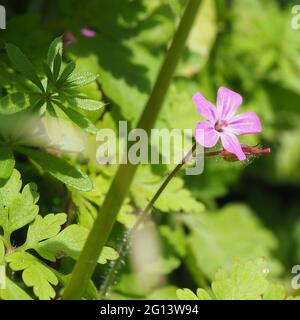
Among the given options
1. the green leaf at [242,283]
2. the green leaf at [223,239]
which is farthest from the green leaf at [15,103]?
the green leaf at [223,239]

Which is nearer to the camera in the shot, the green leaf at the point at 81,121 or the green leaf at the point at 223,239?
the green leaf at the point at 81,121

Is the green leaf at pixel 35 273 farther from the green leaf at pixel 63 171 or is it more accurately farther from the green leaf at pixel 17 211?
the green leaf at pixel 63 171

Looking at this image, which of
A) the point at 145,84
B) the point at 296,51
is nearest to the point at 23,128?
the point at 145,84

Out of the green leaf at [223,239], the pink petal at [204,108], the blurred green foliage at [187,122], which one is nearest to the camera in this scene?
the pink petal at [204,108]

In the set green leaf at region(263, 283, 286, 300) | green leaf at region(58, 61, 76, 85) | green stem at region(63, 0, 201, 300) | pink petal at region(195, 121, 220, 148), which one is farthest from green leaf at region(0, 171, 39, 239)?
green leaf at region(263, 283, 286, 300)

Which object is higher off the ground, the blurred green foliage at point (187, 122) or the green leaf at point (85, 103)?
the green leaf at point (85, 103)

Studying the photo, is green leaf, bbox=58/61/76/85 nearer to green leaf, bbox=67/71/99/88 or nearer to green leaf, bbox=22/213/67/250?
green leaf, bbox=67/71/99/88
